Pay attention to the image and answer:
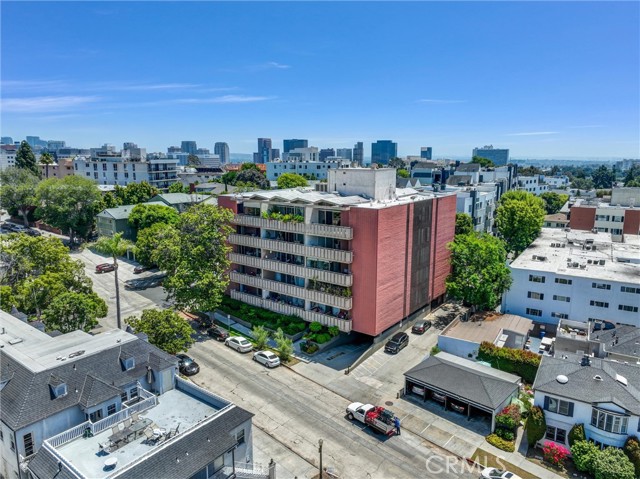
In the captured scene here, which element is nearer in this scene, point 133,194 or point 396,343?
point 396,343

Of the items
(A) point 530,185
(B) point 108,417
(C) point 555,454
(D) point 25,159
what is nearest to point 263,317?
(B) point 108,417

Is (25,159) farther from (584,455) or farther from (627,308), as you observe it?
(584,455)

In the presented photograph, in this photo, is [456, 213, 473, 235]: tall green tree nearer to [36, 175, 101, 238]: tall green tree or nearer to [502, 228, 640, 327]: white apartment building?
[502, 228, 640, 327]: white apartment building

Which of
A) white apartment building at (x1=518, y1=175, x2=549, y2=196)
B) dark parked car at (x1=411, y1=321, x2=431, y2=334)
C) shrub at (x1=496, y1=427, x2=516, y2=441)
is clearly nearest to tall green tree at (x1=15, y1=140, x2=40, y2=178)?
dark parked car at (x1=411, y1=321, x2=431, y2=334)

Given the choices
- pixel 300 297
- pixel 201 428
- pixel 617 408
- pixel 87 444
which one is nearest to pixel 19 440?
pixel 87 444

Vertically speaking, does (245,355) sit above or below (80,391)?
below

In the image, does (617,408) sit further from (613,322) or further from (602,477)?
(613,322)
